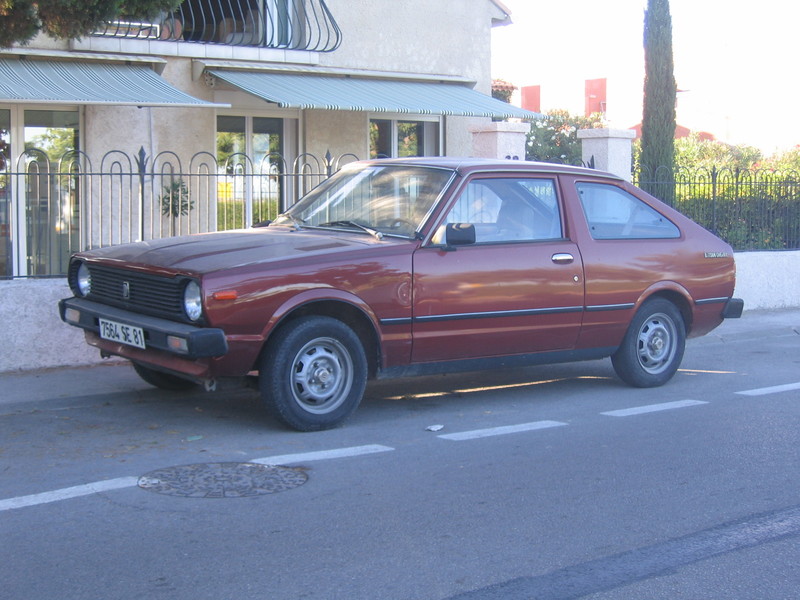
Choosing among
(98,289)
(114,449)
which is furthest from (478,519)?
(98,289)

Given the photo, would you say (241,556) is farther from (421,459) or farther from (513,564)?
(421,459)

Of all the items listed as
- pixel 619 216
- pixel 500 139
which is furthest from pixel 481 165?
pixel 500 139

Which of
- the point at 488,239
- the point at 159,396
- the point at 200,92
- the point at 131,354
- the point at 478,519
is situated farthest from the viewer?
the point at 200,92

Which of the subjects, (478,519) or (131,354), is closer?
(478,519)

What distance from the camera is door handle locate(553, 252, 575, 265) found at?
25.1 feet

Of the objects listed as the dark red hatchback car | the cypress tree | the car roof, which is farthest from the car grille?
the cypress tree

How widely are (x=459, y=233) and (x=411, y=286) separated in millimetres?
487

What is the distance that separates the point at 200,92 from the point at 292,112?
62.6 inches

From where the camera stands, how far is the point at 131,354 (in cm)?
675

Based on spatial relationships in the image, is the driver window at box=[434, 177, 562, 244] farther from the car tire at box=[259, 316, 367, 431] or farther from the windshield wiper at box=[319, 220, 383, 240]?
the car tire at box=[259, 316, 367, 431]

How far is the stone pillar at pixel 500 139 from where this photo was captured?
1316 centimetres

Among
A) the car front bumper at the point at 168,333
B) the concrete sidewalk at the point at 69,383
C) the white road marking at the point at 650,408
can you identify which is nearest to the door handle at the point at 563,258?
the white road marking at the point at 650,408

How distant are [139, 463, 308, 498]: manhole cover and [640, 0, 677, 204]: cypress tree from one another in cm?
1272

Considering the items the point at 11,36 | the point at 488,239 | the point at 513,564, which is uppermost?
the point at 11,36
